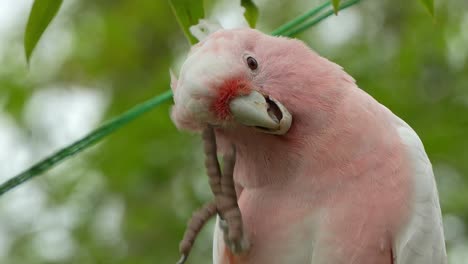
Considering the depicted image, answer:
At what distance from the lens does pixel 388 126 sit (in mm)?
2416

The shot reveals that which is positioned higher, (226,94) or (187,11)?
(187,11)

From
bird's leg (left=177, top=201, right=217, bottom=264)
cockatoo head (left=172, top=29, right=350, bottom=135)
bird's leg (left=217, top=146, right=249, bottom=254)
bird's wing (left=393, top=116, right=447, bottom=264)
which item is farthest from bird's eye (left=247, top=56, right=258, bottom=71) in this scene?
bird's wing (left=393, top=116, right=447, bottom=264)

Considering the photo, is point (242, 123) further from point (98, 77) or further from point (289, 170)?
point (98, 77)

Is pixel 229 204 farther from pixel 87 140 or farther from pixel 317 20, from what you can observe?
pixel 317 20

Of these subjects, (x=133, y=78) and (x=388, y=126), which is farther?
(x=133, y=78)

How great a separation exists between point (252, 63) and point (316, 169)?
333 millimetres

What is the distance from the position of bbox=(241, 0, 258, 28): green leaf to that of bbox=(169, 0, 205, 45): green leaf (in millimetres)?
122

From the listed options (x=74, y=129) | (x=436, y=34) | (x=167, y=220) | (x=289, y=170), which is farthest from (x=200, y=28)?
(x=74, y=129)

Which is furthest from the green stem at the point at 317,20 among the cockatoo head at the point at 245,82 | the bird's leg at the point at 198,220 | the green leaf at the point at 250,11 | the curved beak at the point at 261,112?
the bird's leg at the point at 198,220

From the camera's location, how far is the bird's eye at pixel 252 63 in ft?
7.30

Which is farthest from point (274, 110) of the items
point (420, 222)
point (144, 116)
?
point (144, 116)

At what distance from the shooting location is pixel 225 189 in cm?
222

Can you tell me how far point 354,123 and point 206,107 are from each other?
46cm

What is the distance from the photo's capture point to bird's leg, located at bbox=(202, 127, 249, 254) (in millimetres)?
2213
